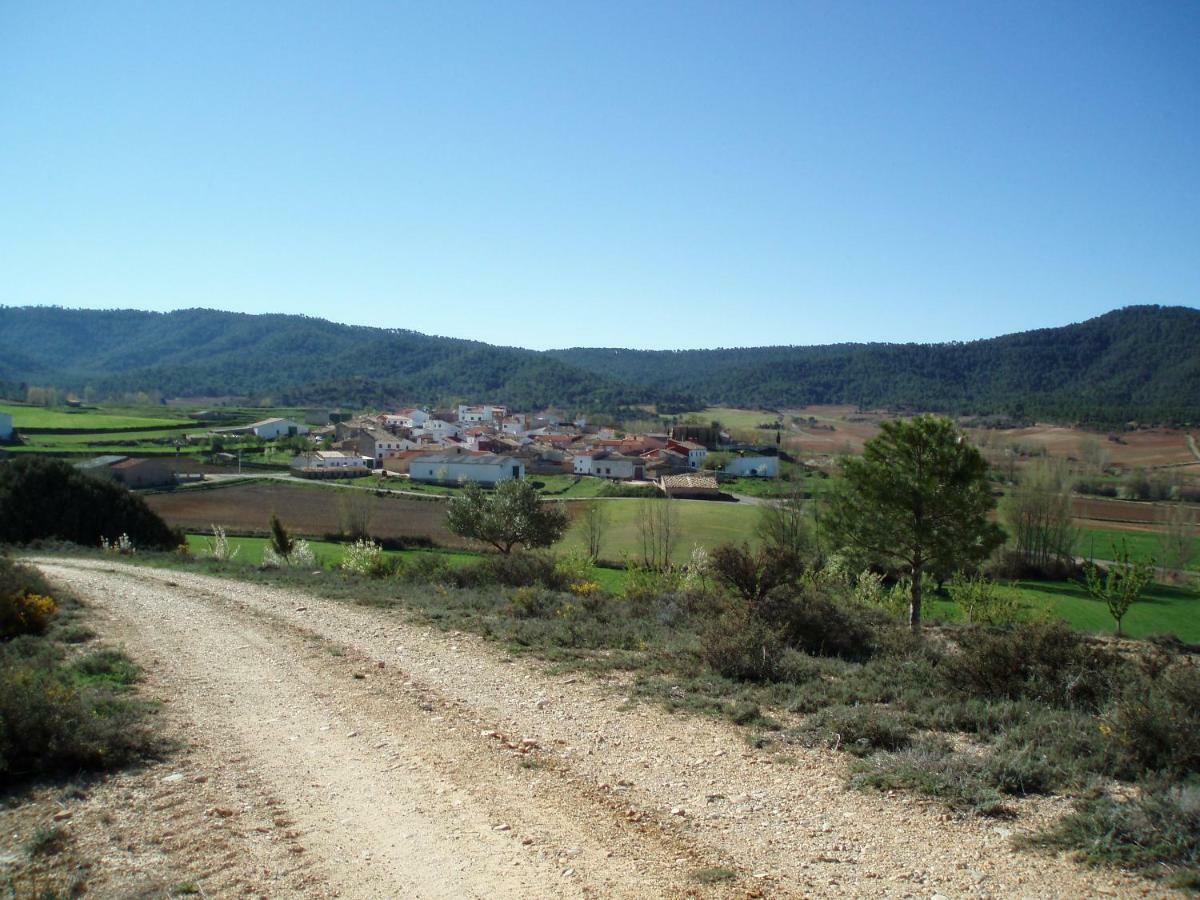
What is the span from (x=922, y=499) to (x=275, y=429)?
94170 mm

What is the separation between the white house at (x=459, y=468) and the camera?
246 ft

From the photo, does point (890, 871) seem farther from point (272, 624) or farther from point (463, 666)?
point (272, 624)

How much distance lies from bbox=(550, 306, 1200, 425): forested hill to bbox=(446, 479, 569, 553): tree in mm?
95563

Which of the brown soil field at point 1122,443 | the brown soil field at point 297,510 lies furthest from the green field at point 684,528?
the brown soil field at point 1122,443

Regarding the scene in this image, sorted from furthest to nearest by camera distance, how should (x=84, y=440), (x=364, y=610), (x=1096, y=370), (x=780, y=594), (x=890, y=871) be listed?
(x=1096, y=370) < (x=84, y=440) < (x=364, y=610) < (x=780, y=594) < (x=890, y=871)

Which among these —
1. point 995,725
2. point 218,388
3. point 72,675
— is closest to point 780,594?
point 995,725

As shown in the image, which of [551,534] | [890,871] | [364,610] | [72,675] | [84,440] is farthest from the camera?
[84,440]

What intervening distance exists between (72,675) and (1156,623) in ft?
125

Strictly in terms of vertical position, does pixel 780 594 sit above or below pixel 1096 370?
below

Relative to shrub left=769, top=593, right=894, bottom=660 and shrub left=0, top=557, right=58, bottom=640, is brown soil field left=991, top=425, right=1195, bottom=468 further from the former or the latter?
shrub left=0, top=557, right=58, bottom=640

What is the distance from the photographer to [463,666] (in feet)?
32.0

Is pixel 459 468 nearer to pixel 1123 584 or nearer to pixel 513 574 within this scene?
pixel 513 574

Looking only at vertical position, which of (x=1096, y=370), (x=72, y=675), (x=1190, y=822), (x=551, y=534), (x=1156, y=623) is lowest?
(x=1156, y=623)

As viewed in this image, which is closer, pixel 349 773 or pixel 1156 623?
pixel 349 773
